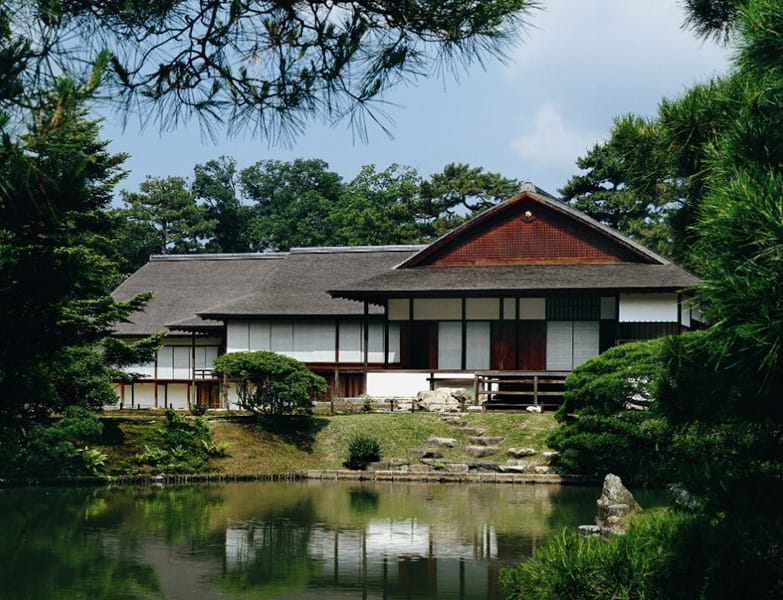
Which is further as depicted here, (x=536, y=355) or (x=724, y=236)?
(x=536, y=355)

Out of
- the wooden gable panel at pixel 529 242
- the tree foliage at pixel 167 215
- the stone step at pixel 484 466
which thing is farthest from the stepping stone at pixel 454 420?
the tree foliage at pixel 167 215

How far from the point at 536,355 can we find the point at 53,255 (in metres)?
19.1

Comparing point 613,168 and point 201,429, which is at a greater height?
point 613,168

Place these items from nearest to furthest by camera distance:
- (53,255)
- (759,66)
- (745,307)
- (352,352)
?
(745,307) → (759,66) → (53,255) → (352,352)

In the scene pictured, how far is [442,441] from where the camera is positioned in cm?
2333

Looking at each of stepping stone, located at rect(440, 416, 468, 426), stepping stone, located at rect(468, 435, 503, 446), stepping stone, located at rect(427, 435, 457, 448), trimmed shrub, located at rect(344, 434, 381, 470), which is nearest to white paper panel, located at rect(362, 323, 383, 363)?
stepping stone, located at rect(440, 416, 468, 426)

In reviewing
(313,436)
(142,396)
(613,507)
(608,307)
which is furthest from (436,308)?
(613,507)

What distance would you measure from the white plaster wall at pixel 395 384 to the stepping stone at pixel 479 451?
204 inches

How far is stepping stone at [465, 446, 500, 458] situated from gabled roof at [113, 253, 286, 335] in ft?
44.7

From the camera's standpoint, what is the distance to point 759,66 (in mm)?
7230

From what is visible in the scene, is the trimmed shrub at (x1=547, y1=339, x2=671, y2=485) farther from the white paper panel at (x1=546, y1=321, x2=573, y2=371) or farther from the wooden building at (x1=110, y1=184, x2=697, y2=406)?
the white paper panel at (x1=546, y1=321, x2=573, y2=371)

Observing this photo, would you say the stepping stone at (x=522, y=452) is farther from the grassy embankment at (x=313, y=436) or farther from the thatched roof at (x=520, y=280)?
the thatched roof at (x=520, y=280)

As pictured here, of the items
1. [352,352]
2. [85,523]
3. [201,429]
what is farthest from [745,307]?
[352,352]

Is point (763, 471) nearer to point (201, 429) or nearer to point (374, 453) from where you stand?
point (374, 453)
